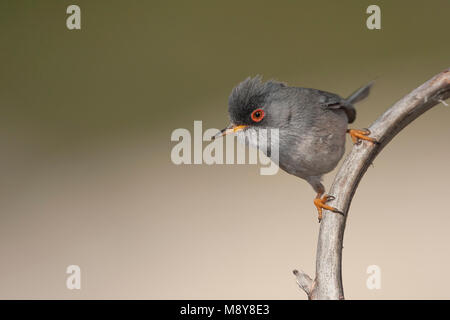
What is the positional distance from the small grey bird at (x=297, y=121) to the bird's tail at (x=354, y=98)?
26 mm

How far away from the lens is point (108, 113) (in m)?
2.11

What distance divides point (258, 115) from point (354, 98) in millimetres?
351

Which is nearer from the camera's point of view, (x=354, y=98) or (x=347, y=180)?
(x=347, y=180)

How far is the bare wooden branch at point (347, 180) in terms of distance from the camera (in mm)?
872

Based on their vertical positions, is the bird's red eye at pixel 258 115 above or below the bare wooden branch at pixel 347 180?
above

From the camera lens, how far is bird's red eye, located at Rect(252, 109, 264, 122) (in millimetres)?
1051

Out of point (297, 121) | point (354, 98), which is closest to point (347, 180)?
point (297, 121)

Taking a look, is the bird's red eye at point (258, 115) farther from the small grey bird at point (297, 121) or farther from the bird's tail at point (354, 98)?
the bird's tail at point (354, 98)

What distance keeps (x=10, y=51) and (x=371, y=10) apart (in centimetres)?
155

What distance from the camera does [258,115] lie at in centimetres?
106

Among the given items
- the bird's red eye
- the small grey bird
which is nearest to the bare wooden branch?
the small grey bird

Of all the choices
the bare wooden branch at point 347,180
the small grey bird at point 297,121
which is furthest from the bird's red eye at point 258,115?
the bare wooden branch at point 347,180

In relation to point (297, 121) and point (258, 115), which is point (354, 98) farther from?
point (258, 115)

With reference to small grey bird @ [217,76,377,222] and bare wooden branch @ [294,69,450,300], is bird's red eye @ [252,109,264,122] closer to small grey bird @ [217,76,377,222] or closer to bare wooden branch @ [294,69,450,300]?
small grey bird @ [217,76,377,222]
